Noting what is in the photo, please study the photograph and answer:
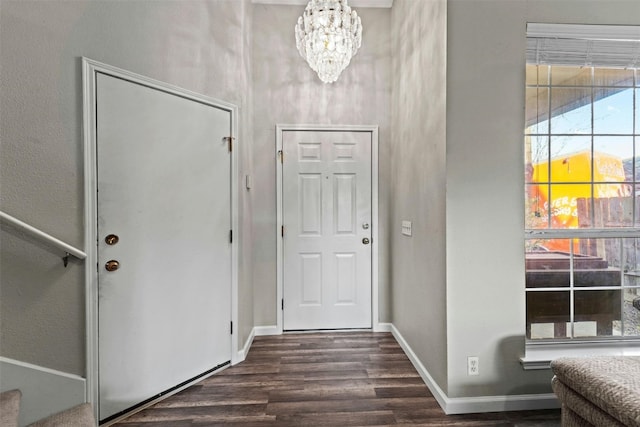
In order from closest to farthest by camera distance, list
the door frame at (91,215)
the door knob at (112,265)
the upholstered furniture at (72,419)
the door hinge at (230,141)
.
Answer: the upholstered furniture at (72,419) → the door frame at (91,215) → the door knob at (112,265) → the door hinge at (230,141)

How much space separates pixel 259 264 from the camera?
3.30 m

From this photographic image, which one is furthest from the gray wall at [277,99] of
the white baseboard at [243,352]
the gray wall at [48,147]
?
the gray wall at [48,147]

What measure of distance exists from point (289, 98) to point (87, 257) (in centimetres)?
226

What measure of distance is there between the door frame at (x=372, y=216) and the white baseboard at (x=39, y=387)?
1.78 metres

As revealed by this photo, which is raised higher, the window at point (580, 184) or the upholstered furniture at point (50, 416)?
the window at point (580, 184)

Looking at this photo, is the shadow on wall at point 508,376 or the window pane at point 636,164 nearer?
the shadow on wall at point 508,376

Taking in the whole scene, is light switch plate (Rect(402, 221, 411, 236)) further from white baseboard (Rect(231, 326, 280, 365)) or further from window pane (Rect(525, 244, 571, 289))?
white baseboard (Rect(231, 326, 280, 365))

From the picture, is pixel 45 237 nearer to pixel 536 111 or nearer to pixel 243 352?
pixel 243 352

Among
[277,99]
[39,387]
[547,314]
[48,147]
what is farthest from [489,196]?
[39,387]

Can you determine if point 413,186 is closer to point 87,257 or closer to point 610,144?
point 610,144

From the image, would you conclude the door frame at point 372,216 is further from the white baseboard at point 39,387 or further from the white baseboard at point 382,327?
the white baseboard at point 39,387

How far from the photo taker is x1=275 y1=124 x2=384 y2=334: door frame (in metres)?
3.29

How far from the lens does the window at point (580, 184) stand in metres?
2.11

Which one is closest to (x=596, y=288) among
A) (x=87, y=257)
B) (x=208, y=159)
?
(x=208, y=159)
